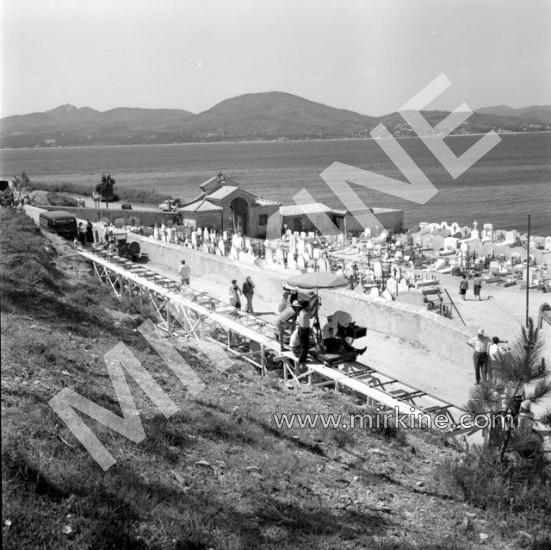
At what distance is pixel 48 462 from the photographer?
5402 millimetres

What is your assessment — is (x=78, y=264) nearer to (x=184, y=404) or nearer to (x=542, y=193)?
(x=184, y=404)

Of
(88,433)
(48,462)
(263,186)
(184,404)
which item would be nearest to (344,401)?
(184,404)

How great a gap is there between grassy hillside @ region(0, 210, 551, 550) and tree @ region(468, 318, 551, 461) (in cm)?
47

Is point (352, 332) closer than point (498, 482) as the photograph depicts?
No

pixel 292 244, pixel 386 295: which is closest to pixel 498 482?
pixel 386 295

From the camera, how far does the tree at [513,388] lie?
6.95 meters

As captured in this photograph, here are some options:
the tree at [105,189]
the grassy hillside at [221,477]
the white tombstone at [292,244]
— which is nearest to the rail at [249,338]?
the grassy hillside at [221,477]

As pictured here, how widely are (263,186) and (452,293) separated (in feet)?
301

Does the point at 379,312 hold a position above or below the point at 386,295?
above

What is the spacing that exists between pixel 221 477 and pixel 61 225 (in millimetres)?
23036

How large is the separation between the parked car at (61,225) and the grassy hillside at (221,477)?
18143mm

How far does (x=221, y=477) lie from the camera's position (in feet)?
21.1

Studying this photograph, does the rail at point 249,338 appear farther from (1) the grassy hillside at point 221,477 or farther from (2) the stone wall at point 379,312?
(2) the stone wall at point 379,312

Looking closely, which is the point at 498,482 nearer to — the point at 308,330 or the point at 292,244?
the point at 308,330
